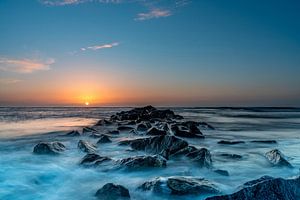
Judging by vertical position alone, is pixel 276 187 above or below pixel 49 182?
above

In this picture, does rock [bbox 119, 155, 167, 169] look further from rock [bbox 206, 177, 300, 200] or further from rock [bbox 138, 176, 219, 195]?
rock [bbox 206, 177, 300, 200]

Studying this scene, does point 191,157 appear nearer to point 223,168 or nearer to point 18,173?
point 223,168

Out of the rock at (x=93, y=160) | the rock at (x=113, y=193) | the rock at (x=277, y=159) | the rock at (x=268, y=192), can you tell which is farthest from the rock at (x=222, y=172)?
the rock at (x=93, y=160)

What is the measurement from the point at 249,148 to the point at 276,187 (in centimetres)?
592

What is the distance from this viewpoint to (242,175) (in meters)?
6.23

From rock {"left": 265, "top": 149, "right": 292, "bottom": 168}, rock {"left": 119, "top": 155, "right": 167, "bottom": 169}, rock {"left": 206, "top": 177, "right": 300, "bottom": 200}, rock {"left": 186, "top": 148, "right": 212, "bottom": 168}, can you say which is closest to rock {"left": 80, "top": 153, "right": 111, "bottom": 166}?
rock {"left": 119, "top": 155, "right": 167, "bottom": 169}

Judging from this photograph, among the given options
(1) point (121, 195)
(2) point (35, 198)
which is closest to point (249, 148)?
(1) point (121, 195)

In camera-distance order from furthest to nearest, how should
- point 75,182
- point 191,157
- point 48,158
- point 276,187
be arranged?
point 48,158 < point 191,157 < point 75,182 < point 276,187

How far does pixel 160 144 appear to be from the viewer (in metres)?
8.41

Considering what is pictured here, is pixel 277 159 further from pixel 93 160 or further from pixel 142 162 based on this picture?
pixel 93 160

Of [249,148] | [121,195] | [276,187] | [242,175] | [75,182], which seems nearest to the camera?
[276,187]

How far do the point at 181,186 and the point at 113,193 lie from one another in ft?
3.51

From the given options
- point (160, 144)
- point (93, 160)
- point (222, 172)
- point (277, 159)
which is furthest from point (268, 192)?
point (160, 144)

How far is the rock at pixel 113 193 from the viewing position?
4699 mm
